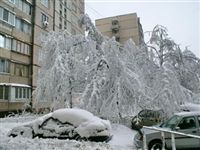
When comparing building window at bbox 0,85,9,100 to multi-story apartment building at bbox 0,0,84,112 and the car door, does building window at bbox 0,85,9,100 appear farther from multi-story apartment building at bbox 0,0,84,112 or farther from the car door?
the car door

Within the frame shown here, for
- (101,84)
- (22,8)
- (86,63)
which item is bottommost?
(101,84)

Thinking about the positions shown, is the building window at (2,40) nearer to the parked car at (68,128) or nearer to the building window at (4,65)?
the building window at (4,65)

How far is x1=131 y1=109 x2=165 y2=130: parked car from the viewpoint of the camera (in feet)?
53.6

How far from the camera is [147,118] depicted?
16.5 meters

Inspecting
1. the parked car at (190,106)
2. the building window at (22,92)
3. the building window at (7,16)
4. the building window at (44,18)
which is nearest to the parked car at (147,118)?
the parked car at (190,106)

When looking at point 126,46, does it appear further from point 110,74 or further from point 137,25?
point 137,25

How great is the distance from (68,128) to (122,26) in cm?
5606

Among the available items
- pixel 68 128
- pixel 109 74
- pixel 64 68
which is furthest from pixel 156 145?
pixel 64 68

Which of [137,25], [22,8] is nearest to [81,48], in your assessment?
[22,8]

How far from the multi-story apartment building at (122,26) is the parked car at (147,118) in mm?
46266

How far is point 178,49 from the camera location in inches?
763

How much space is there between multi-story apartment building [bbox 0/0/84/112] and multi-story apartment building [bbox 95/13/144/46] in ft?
93.4

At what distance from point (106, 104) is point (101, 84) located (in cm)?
132

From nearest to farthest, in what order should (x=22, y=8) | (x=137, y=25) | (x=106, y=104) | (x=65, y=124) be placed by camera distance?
(x=65, y=124), (x=106, y=104), (x=22, y=8), (x=137, y=25)
